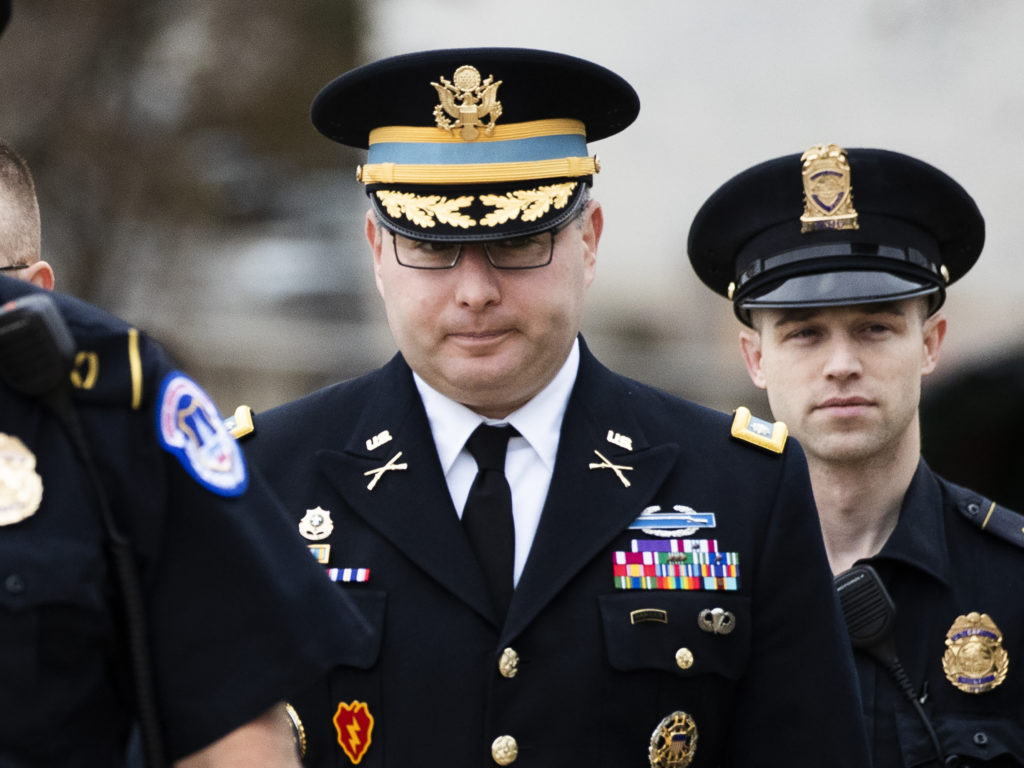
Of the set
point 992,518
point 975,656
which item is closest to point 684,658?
point 975,656

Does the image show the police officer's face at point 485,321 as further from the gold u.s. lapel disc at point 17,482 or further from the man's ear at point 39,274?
the gold u.s. lapel disc at point 17,482

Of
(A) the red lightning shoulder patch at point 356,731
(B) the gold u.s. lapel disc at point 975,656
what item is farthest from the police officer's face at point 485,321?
(B) the gold u.s. lapel disc at point 975,656

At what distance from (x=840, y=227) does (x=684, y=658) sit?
1453 mm

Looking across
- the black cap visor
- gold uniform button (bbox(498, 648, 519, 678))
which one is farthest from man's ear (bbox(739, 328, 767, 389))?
gold uniform button (bbox(498, 648, 519, 678))

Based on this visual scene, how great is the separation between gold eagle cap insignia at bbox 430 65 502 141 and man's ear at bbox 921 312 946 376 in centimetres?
146

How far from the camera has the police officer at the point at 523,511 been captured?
2848mm

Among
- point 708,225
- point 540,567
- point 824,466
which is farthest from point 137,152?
point 540,567

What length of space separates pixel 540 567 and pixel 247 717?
105cm

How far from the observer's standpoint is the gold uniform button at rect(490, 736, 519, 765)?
2.80m

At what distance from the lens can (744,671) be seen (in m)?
2.97

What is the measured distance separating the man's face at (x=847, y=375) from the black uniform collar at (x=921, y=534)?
12 centimetres

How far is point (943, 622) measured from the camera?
11.8 feet

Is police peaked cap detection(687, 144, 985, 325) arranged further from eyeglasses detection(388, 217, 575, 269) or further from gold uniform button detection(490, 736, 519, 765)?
gold uniform button detection(490, 736, 519, 765)

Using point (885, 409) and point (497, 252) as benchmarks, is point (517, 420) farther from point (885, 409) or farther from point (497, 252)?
point (885, 409)
